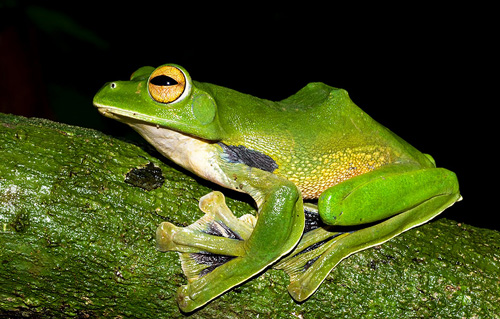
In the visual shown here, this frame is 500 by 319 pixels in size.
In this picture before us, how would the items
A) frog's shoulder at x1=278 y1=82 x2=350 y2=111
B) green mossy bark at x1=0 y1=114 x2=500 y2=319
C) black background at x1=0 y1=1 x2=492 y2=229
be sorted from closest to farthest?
1. green mossy bark at x1=0 y1=114 x2=500 y2=319
2. frog's shoulder at x1=278 y1=82 x2=350 y2=111
3. black background at x1=0 y1=1 x2=492 y2=229

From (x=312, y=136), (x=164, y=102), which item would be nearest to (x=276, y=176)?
(x=312, y=136)

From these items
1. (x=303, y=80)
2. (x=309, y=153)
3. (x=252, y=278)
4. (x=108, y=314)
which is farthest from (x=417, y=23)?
(x=108, y=314)

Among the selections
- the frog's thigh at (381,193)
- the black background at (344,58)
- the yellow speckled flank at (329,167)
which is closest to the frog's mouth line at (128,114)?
the yellow speckled flank at (329,167)

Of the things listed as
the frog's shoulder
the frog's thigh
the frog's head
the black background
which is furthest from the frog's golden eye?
the black background

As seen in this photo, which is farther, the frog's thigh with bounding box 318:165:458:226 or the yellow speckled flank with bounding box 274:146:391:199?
the yellow speckled flank with bounding box 274:146:391:199

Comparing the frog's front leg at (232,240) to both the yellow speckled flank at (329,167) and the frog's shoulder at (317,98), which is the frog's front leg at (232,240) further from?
the frog's shoulder at (317,98)

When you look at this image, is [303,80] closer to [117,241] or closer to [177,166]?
[177,166]

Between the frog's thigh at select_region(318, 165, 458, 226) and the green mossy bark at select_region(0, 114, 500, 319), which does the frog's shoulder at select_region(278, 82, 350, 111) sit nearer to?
the frog's thigh at select_region(318, 165, 458, 226)

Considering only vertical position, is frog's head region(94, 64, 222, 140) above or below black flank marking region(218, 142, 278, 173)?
above
